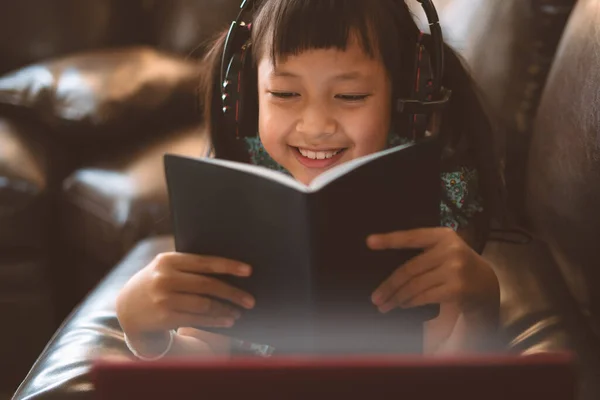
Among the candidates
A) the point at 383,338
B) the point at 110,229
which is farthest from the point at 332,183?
the point at 110,229

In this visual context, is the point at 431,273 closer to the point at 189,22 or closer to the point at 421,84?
the point at 421,84

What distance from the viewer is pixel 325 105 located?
87cm

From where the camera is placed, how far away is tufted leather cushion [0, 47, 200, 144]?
164 centimetres

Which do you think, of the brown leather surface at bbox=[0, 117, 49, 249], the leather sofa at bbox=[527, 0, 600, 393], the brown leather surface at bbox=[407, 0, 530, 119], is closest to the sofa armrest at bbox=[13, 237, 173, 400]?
the brown leather surface at bbox=[0, 117, 49, 249]

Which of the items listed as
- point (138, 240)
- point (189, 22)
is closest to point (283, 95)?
point (138, 240)

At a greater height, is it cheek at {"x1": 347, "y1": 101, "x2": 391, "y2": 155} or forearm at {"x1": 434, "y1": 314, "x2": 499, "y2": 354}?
cheek at {"x1": 347, "y1": 101, "x2": 391, "y2": 155}

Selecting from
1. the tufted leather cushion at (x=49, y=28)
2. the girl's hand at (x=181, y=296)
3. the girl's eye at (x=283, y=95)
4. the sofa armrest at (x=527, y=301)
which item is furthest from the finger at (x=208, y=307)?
the tufted leather cushion at (x=49, y=28)

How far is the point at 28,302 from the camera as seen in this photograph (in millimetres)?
1562

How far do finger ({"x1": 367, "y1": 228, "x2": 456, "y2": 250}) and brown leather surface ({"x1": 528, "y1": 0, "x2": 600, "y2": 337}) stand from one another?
0.33m

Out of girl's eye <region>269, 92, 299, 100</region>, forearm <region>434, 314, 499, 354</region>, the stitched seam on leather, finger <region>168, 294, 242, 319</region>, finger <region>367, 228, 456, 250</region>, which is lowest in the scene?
the stitched seam on leather

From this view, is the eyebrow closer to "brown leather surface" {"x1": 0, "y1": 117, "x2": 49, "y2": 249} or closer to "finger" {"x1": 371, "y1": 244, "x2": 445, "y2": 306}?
"finger" {"x1": 371, "y1": 244, "x2": 445, "y2": 306}

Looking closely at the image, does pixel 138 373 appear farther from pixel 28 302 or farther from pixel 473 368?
pixel 28 302

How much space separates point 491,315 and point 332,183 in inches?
13.8

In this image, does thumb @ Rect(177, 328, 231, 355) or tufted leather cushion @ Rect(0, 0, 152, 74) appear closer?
thumb @ Rect(177, 328, 231, 355)
